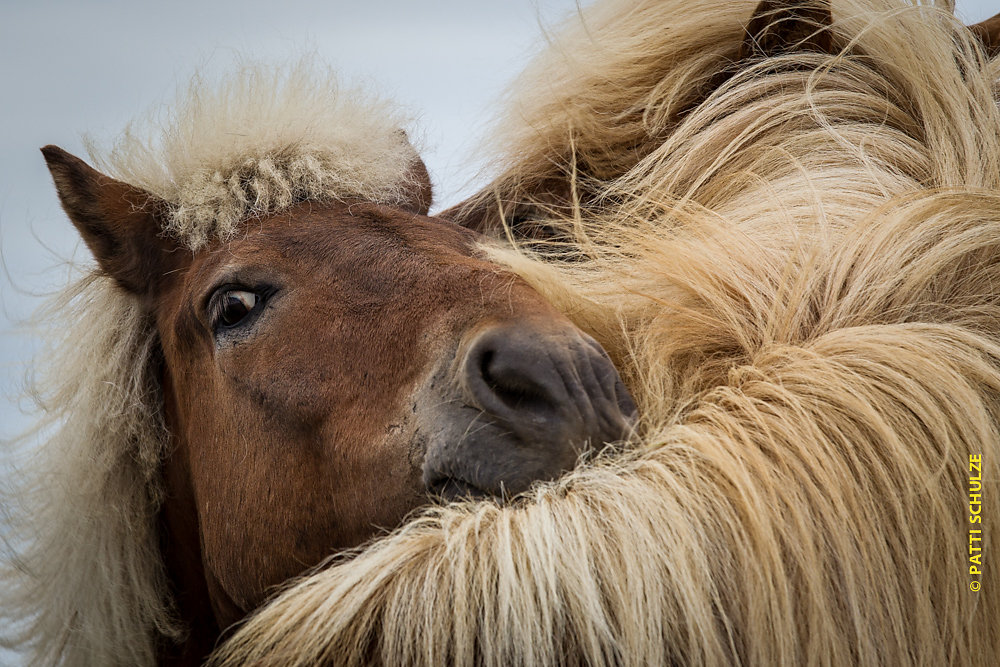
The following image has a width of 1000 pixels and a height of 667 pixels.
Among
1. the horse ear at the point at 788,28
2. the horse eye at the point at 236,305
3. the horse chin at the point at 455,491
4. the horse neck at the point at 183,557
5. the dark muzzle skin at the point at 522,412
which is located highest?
the horse eye at the point at 236,305

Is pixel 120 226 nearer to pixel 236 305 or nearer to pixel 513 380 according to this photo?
pixel 236 305

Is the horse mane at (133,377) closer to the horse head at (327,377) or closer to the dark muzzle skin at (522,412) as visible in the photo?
the horse head at (327,377)

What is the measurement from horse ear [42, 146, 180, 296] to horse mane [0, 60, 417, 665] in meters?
0.05

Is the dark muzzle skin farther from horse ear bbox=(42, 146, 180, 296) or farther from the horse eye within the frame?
horse ear bbox=(42, 146, 180, 296)

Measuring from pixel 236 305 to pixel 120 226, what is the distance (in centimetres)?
50

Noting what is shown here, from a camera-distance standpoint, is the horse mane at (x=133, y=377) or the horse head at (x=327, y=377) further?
the horse mane at (x=133, y=377)

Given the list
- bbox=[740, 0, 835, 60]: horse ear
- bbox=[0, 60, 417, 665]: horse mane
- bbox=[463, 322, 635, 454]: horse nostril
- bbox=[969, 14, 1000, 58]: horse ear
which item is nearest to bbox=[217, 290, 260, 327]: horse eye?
bbox=[0, 60, 417, 665]: horse mane

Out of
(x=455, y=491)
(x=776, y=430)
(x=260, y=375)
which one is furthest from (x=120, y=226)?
(x=776, y=430)

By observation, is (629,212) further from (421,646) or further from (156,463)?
(156,463)

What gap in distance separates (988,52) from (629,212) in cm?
108

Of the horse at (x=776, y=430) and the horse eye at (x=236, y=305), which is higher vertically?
the horse eye at (x=236, y=305)

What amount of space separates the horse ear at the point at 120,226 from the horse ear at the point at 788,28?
1.55 m

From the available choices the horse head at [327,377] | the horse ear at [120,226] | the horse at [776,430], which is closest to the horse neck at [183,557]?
the horse head at [327,377]

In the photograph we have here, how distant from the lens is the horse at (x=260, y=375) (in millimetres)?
1375
